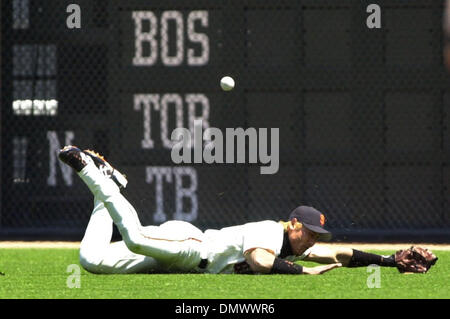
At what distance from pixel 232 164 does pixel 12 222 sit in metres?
2.29

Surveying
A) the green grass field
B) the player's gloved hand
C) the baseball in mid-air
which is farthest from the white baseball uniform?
the baseball in mid-air

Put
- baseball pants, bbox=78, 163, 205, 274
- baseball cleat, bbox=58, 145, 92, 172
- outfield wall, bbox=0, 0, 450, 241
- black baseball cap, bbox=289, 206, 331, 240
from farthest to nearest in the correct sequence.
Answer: outfield wall, bbox=0, 0, 450, 241
baseball cleat, bbox=58, 145, 92, 172
baseball pants, bbox=78, 163, 205, 274
black baseball cap, bbox=289, 206, 331, 240

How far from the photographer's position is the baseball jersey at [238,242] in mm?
7137

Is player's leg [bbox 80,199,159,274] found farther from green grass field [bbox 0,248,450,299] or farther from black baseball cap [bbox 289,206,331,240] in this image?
black baseball cap [bbox 289,206,331,240]

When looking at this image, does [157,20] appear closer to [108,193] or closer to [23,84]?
[23,84]

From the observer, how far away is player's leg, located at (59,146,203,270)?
23.6 ft

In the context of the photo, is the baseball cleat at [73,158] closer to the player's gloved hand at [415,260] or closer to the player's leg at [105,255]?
the player's leg at [105,255]

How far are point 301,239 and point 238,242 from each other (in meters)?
0.38

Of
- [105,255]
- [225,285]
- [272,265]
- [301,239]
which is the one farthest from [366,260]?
[105,255]

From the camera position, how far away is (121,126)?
11.3 metres

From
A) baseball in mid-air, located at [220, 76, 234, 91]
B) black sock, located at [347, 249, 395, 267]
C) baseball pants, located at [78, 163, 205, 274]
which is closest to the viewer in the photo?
baseball pants, located at [78, 163, 205, 274]

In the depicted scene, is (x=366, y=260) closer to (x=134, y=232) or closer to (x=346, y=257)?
(x=346, y=257)

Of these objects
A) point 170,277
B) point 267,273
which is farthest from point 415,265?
point 170,277

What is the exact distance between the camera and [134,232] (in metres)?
7.18
